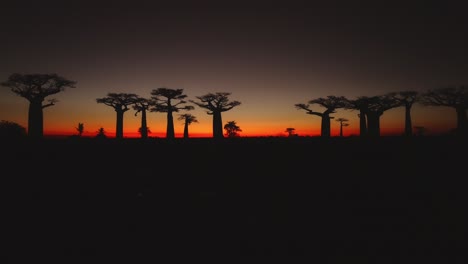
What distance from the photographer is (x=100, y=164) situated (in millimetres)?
12766

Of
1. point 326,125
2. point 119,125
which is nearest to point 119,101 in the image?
point 119,125

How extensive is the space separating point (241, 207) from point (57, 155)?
11.4m

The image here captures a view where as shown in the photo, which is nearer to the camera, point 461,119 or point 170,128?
point 461,119

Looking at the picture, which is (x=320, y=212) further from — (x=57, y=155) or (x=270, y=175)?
(x=57, y=155)

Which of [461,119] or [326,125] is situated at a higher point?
[461,119]

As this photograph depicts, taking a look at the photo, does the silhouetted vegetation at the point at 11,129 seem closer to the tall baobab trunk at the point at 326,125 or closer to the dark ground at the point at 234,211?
the dark ground at the point at 234,211

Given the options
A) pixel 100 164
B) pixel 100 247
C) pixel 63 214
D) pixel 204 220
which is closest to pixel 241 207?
pixel 204 220

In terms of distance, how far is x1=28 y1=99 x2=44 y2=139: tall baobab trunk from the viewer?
26.8 meters

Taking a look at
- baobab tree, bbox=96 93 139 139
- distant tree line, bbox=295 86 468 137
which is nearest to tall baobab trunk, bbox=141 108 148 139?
baobab tree, bbox=96 93 139 139

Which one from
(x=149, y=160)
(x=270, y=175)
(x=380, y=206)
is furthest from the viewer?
(x=149, y=160)

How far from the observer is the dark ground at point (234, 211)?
A: 5309 mm

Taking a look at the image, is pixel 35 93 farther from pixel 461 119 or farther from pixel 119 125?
pixel 461 119

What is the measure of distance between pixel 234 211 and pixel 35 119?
1065 inches

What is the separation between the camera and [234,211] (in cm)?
729
